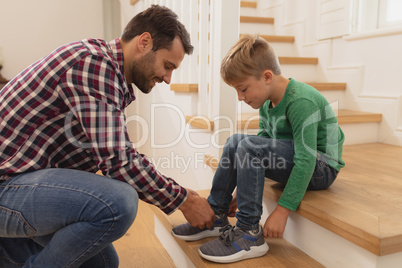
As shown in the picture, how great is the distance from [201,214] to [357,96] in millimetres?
1523

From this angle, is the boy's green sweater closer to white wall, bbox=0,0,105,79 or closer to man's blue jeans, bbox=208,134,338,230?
man's blue jeans, bbox=208,134,338,230

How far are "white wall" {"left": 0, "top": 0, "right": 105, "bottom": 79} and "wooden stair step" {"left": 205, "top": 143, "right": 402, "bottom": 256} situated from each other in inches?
91.2

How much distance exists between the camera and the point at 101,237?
2.92 feet

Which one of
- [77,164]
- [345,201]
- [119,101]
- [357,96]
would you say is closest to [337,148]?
[345,201]

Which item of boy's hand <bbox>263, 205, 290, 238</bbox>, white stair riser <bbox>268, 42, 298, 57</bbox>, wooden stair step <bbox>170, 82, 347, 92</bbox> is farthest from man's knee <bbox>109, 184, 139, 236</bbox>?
white stair riser <bbox>268, 42, 298, 57</bbox>

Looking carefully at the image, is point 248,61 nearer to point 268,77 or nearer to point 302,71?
point 268,77

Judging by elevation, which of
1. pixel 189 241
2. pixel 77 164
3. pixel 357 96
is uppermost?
pixel 357 96

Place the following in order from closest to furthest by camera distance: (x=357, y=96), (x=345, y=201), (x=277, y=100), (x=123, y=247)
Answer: (x=345, y=201) < (x=277, y=100) < (x=123, y=247) < (x=357, y=96)

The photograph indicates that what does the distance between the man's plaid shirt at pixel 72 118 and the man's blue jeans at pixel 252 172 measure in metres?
0.24

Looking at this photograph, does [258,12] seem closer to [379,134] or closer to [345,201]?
[379,134]

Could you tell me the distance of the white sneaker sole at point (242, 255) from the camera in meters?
0.99

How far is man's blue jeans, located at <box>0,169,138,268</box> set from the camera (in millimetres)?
862

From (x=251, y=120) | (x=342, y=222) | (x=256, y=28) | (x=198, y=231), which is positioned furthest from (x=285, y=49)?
(x=342, y=222)

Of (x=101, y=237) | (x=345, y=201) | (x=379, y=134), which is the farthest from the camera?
(x=379, y=134)
